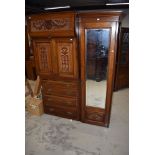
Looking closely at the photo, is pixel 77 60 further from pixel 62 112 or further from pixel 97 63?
pixel 62 112

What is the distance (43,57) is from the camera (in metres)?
2.90

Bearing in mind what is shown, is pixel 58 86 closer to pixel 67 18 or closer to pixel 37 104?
pixel 37 104

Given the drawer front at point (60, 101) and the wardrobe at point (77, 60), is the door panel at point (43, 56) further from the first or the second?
the drawer front at point (60, 101)

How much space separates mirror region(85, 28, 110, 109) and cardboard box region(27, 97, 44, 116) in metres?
1.01

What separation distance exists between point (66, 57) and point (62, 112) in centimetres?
106

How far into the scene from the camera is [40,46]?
2.88 m

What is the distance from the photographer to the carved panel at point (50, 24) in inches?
98.7

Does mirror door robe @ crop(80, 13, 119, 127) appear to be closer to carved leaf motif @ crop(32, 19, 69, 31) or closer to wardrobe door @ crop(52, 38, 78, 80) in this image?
wardrobe door @ crop(52, 38, 78, 80)

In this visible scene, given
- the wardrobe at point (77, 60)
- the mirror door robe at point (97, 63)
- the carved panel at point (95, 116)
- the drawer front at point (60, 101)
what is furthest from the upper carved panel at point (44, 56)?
the carved panel at point (95, 116)

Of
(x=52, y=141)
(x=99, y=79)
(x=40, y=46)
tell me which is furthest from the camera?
(x=40, y=46)
